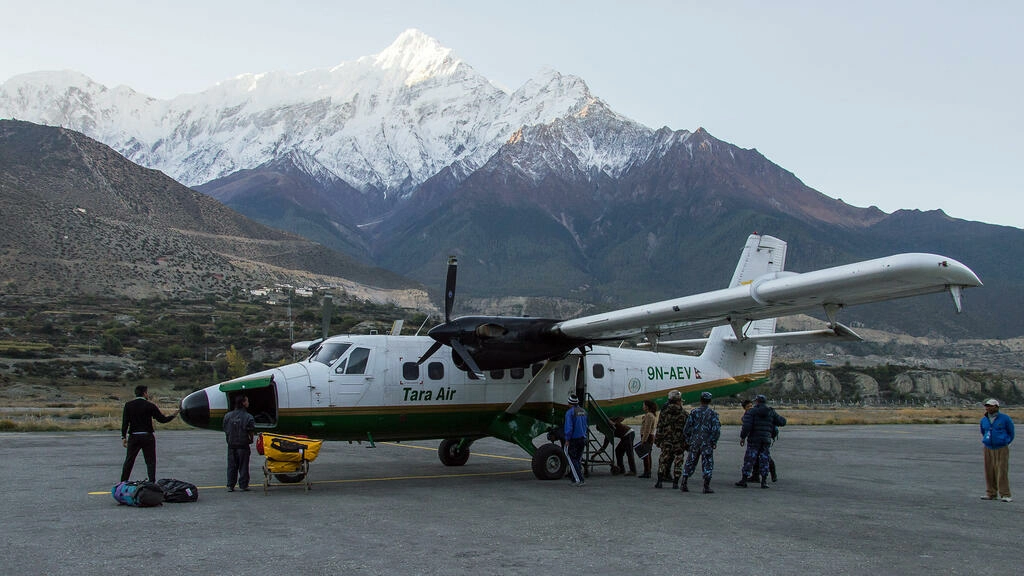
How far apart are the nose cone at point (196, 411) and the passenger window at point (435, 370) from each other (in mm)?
4408

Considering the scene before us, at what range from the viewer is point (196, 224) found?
126812mm

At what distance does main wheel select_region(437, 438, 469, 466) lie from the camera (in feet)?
65.6

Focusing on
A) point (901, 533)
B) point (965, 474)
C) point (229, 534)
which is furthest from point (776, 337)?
point (229, 534)

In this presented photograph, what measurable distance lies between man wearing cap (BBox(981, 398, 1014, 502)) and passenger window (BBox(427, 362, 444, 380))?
10057mm

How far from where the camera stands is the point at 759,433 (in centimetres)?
1622

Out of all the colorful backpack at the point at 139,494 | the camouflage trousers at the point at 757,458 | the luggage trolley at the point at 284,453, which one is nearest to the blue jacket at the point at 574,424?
the camouflage trousers at the point at 757,458

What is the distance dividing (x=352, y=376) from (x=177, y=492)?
463 centimetres

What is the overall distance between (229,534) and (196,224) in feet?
409


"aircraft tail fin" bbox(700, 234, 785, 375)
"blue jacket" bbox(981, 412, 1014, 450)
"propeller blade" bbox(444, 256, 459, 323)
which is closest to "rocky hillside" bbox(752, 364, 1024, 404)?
"aircraft tail fin" bbox(700, 234, 785, 375)

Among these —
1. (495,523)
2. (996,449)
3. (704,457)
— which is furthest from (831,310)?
(495,523)

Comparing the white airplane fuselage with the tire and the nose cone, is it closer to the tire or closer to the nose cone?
the nose cone

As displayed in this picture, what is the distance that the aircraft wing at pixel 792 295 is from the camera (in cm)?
1198

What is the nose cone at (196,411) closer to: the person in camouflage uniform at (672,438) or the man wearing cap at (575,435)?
the man wearing cap at (575,435)

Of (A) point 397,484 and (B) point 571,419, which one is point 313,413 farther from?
(B) point 571,419
